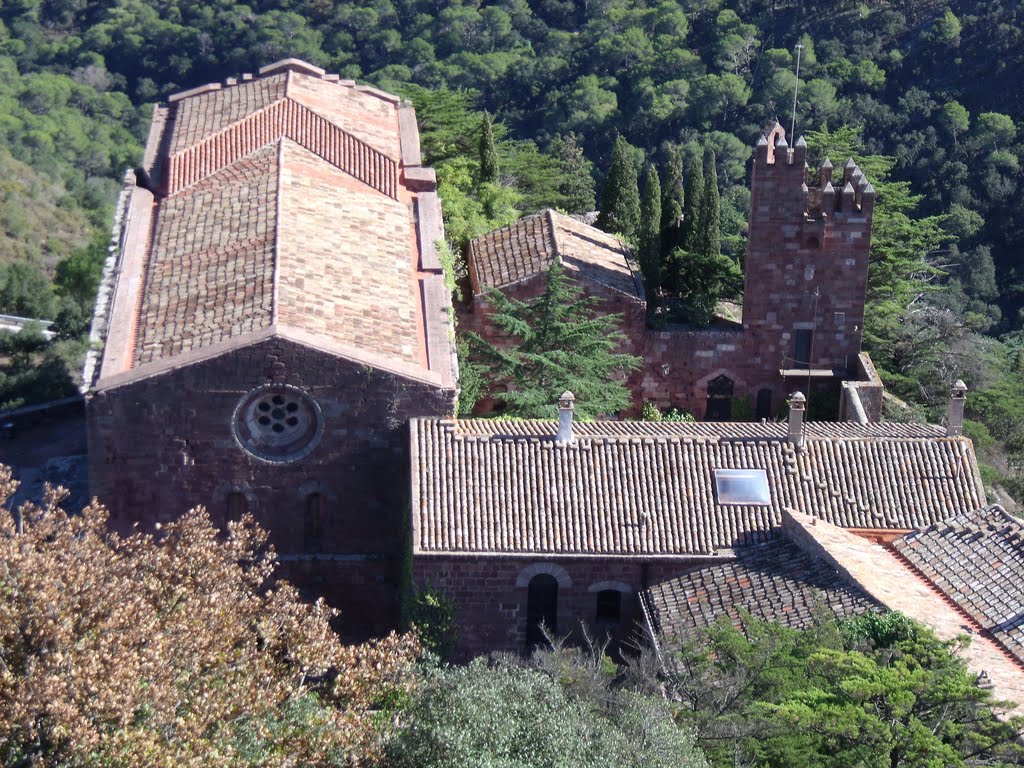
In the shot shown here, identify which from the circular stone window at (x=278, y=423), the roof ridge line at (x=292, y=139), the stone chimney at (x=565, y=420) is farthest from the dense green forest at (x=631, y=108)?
the stone chimney at (x=565, y=420)

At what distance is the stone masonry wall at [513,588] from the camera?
31141 millimetres

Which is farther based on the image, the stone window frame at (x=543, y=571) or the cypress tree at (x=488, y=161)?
the cypress tree at (x=488, y=161)

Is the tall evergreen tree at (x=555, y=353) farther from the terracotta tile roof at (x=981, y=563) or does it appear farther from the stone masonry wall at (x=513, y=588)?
the terracotta tile roof at (x=981, y=563)

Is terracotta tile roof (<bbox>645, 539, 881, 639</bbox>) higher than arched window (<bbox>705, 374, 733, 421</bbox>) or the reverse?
the reverse

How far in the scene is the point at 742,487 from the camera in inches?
1275

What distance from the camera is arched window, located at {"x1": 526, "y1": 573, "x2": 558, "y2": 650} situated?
31.5 metres

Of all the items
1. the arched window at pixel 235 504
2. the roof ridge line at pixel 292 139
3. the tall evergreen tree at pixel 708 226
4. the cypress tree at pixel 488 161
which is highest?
the cypress tree at pixel 488 161

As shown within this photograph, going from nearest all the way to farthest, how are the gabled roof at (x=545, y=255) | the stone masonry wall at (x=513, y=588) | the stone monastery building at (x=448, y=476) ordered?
1. the stone monastery building at (x=448, y=476)
2. the stone masonry wall at (x=513, y=588)
3. the gabled roof at (x=545, y=255)

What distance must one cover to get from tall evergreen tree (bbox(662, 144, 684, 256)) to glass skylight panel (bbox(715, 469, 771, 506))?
50.1 feet

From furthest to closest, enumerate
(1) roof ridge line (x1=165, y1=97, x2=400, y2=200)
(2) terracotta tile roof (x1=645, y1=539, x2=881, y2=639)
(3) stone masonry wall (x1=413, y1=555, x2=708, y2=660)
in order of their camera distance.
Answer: (1) roof ridge line (x1=165, y1=97, x2=400, y2=200)
(3) stone masonry wall (x1=413, y1=555, x2=708, y2=660)
(2) terracotta tile roof (x1=645, y1=539, x2=881, y2=639)

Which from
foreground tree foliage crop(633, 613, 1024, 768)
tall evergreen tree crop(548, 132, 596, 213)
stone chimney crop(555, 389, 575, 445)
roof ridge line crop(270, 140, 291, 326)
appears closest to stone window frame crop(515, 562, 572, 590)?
stone chimney crop(555, 389, 575, 445)

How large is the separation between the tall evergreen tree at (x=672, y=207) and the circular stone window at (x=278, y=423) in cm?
1669

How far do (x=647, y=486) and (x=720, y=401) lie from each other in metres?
13.1

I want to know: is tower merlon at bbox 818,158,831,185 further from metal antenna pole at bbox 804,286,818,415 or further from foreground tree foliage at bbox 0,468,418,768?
foreground tree foliage at bbox 0,468,418,768
